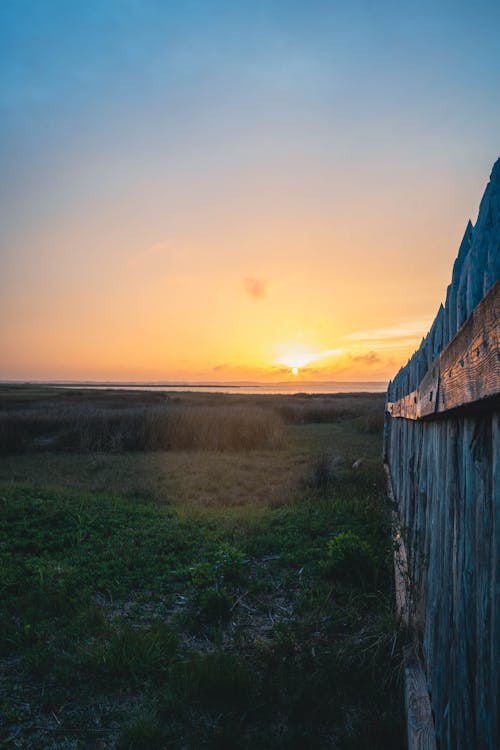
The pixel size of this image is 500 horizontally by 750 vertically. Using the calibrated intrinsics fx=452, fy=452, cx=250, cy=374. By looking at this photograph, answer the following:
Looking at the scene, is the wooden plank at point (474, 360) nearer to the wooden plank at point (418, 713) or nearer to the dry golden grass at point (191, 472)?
the wooden plank at point (418, 713)

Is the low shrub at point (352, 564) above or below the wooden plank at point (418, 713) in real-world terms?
below

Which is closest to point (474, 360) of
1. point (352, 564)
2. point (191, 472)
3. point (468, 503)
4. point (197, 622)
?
point (468, 503)

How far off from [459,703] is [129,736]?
1823 millimetres

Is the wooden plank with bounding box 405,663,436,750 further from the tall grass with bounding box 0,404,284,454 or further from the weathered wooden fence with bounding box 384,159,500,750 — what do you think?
the tall grass with bounding box 0,404,284,454

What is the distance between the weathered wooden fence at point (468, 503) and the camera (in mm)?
1089

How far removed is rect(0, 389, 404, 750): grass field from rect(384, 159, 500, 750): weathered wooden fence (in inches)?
32.6

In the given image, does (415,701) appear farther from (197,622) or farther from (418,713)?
(197,622)

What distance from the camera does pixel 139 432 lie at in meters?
13.9

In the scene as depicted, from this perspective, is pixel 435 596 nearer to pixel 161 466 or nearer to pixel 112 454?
pixel 161 466

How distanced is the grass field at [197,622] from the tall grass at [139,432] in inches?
228

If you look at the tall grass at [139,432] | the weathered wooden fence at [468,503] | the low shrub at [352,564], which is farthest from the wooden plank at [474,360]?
the tall grass at [139,432]

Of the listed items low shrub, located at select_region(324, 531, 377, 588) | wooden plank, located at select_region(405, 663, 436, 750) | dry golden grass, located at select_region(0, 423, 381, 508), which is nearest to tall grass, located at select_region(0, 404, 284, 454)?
dry golden grass, located at select_region(0, 423, 381, 508)

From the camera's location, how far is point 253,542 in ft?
17.7

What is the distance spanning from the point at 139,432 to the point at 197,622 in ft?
35.3
